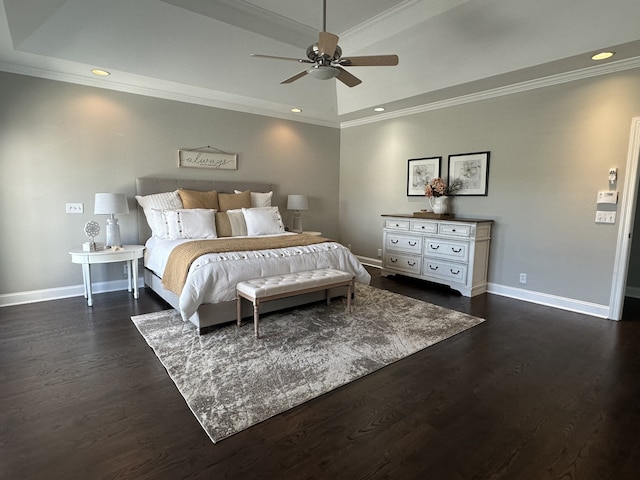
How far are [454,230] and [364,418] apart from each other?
10.4 feet

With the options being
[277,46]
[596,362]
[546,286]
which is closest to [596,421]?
[596,362]

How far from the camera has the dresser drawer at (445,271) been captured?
4.48 meters

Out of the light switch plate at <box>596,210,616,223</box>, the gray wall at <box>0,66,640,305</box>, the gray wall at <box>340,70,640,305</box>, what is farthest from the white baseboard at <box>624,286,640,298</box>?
the light switch plate at <box>596,210,616,223</box>

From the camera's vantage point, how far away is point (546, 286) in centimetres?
415

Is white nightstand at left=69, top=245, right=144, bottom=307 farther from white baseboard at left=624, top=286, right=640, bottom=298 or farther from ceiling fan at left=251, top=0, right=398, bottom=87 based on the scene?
white baseboard at left=624, top=286, right=640, bottom=298

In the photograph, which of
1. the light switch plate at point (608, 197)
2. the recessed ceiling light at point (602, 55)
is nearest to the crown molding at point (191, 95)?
the recessed ceiling light at point (602, 55)

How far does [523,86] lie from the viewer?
4.12 meters

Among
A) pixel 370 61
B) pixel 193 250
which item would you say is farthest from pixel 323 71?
pixel 193 250

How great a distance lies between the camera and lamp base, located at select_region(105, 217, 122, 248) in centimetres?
414

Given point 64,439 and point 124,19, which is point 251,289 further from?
point 124,19

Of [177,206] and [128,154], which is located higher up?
[128,154]

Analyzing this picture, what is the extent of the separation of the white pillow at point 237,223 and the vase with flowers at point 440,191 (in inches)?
106

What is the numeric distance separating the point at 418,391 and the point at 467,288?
2.52 meters

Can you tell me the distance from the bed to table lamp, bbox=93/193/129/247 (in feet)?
1.17
